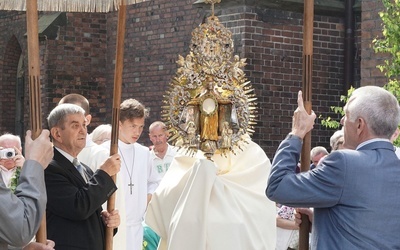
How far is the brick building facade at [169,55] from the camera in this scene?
1352cm

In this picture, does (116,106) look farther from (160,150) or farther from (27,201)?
(160,150)

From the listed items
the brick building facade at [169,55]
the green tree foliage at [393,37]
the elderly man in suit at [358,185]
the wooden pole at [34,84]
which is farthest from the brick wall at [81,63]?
the elderly man in suit at [358,185]

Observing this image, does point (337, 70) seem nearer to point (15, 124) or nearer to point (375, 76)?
point (375, 76)

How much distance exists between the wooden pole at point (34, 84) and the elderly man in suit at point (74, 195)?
90 centimetres

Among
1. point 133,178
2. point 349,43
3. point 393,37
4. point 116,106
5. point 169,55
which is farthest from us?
point 169,55

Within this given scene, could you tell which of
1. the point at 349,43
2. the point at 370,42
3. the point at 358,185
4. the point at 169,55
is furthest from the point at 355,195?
the point at 169,55

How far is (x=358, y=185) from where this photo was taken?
4.81 m

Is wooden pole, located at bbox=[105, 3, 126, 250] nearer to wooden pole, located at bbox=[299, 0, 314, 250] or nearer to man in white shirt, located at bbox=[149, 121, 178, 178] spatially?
wooden pole, located at bbox=[299, 0, 314, 250]

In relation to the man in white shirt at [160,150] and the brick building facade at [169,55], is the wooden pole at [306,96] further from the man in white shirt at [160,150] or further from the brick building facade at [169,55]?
the brick building facade at [169,55]

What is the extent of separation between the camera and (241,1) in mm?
13359

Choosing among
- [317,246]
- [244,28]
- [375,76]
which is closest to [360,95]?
[317,246]

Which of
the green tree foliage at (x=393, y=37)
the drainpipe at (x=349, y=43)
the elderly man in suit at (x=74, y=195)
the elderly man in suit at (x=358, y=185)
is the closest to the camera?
the elderly man in suit at (x=358, y=185)

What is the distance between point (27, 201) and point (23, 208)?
8cm

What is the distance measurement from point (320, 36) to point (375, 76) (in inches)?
101
